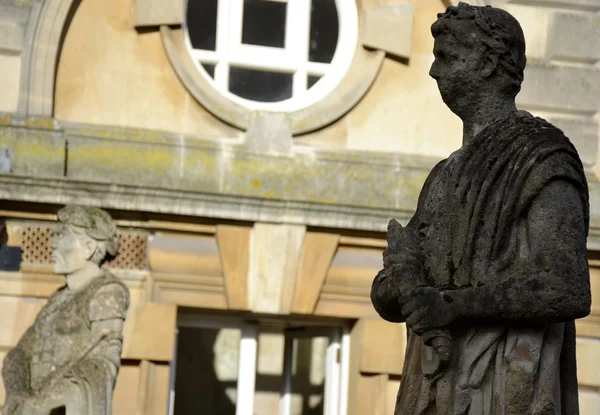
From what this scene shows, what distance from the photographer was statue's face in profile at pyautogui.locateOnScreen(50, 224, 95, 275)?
11.0m

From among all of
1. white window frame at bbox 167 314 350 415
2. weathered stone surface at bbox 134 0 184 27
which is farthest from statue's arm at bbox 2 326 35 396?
weathered stone surface at bbox 134 0 184 27

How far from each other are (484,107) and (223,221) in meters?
8.14

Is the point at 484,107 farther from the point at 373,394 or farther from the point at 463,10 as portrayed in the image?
the point at 373,394

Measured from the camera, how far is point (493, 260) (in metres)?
5.95

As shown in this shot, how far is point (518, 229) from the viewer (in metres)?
5.93

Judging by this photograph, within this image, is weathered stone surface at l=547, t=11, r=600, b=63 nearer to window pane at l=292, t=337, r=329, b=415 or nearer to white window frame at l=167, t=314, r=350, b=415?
white window frame at l=167, t=314, r=350, b=415

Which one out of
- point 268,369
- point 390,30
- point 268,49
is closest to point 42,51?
point 268,49

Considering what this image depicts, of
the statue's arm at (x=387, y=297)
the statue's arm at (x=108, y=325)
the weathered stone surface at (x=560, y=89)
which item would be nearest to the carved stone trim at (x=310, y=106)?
the weathered stone surface at (x=560, y=89)

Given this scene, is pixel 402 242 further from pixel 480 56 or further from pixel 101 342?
pixel 101 342

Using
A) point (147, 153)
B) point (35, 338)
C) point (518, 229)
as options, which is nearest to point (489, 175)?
point (518, 229)

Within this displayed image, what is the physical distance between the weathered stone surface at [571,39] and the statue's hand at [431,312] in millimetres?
9496

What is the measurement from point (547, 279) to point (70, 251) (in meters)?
5.56

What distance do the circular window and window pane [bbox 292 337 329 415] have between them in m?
2.33

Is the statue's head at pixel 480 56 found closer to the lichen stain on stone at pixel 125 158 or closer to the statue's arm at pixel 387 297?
the statue's arm at pixel 387 297
